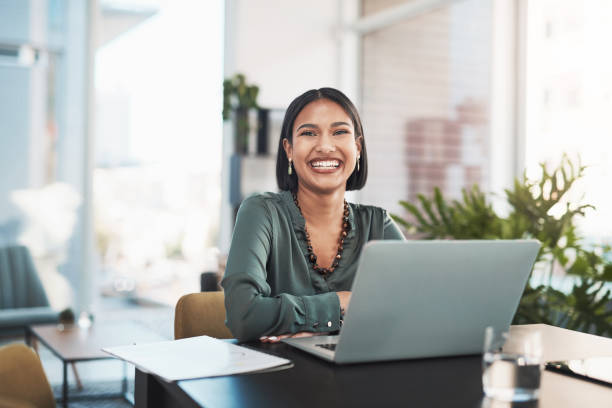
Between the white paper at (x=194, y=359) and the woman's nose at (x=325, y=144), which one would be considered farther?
the woman's nose at (x=325, y=144)

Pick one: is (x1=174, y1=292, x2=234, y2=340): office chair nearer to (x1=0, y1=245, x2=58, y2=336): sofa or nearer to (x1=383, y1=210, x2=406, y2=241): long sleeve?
(x1=383, y1=210, x2=406, y2=241): long sleeve

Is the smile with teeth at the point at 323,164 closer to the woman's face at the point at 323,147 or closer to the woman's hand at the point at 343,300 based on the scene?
the woman's face at the point at 323,147

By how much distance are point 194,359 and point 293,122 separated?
0.84 meters

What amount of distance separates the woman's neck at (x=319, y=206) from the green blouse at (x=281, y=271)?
0.13ft

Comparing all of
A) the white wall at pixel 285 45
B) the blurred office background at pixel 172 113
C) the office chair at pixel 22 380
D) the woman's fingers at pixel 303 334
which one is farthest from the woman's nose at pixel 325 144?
the white wall at pixel 285 45

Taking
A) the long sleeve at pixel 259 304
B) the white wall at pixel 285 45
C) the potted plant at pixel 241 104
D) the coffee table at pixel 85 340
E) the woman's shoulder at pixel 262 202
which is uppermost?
the white wall at pixel 285 45

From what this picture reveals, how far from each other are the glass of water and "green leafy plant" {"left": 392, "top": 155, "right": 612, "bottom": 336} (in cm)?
182

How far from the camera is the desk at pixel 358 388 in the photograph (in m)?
0.89

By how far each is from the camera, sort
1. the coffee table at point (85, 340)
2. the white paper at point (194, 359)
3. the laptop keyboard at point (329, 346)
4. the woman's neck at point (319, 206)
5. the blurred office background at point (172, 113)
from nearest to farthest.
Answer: the white paper at point (194, 359), the laptop keyboard at point (329, 346), the woman's neck at point (319, 206), the coffee table at point (85, 340), the blurred office background at point (172, 113)

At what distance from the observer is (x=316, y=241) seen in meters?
1.72

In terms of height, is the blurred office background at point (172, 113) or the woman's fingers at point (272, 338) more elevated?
the blurred office background at point (172, 113)

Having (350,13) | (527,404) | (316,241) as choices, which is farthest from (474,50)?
(527,404)

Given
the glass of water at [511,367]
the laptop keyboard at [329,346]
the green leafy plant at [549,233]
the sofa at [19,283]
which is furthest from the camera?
the sofa at [19,283]

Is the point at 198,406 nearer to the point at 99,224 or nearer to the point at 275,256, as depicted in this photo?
the point at 275,256
